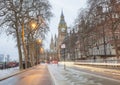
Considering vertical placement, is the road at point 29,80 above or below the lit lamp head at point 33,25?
below

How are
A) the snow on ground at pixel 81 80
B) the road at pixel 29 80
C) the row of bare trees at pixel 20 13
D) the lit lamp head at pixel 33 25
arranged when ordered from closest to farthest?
the snow on ground at pixel 81 80
the road at pixel 29 80
the row of bare trees at pixel 20 13
the lit lamp head at pixel 33 25

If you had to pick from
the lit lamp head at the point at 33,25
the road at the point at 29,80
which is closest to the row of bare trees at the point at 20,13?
the lit lamp head at the point at 33,25

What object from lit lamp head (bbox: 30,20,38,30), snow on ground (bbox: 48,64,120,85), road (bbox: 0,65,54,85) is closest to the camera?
snow on ground (bbox: 48,64,120,85)

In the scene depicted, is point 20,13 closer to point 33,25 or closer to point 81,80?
point 33,25

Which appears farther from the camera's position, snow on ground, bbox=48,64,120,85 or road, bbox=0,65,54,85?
road, bbox=0,65,54,85

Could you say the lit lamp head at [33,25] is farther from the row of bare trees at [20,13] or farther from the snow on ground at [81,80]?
the snow on ground at [81,80]

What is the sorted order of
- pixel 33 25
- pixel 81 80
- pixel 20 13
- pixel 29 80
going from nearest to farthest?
pixel 81 80 → pixel 29 80 → pixel 20 13 → pixel 33 25

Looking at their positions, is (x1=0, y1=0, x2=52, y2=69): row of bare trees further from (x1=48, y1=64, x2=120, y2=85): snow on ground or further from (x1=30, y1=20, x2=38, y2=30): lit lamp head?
(x1=48, y1=64, x2=120, y2=85): snow on ground

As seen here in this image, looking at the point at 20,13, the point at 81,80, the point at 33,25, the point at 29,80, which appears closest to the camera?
the point at 81,80

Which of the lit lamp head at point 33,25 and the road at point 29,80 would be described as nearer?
the road at point 29,80

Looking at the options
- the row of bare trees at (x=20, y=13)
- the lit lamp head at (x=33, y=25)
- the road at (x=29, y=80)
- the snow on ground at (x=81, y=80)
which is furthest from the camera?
the lit lamp head at (x=33, y=25)

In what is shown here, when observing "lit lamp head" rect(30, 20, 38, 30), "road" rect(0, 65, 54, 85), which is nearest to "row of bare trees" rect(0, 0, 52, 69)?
"lit lamp head" rect(30, 20, 38, 30)

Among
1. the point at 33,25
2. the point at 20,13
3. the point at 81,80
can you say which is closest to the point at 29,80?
the point at 81,80

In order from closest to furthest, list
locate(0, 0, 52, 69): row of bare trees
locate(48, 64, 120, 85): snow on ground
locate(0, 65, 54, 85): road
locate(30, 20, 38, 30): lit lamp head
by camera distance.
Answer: locate(48, 64, 120, 85): snow on ground, locate(0, 65, 54, 85): road, locate(0, 0, 52, 69): row of bare trees, locate(30, 20, 38, 30): lit lamp head
